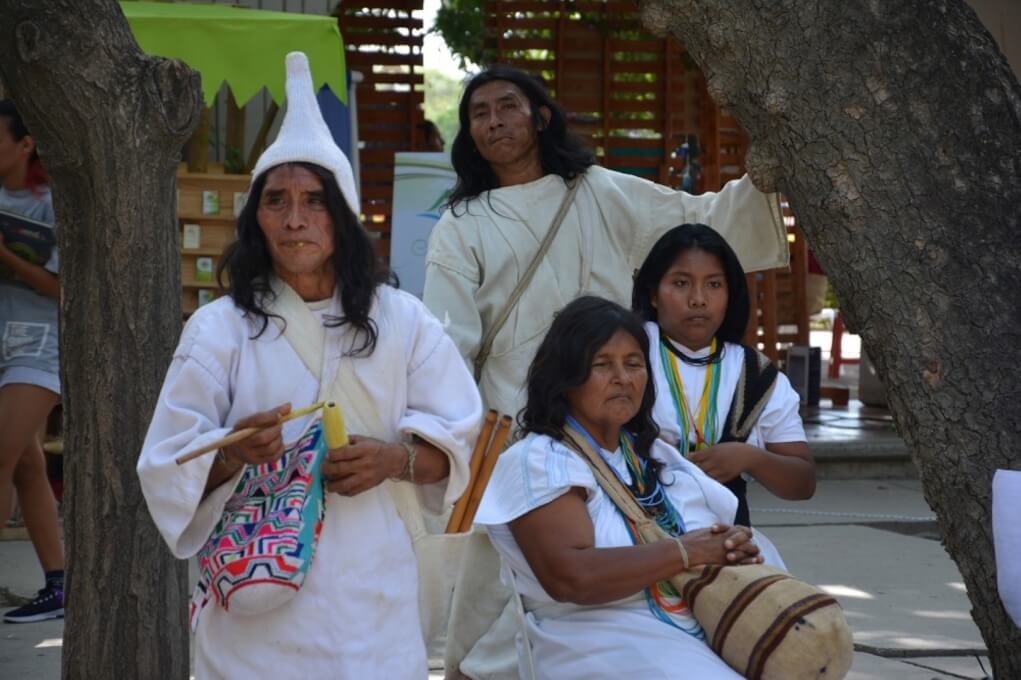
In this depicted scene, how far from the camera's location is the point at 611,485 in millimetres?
3330

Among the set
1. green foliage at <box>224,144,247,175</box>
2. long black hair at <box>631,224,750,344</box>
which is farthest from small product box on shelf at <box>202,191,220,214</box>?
long black hair at <box>631,224,750,344</box>

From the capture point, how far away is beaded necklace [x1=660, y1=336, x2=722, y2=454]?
12.4ft

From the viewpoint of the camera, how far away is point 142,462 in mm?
2750

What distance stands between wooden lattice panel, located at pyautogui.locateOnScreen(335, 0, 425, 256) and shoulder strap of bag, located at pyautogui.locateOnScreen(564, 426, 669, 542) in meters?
7.00

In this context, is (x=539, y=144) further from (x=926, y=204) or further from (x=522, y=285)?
(x=926, y=204)

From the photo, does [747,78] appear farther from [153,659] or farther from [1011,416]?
[153,659]

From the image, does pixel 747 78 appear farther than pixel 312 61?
No

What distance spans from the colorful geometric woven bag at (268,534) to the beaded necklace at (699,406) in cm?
122

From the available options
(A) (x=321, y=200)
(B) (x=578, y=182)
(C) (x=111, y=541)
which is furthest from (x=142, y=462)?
(B) (x=578, y=182)

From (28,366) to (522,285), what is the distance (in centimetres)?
199

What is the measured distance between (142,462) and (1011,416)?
1.88 metres

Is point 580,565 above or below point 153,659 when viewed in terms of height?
above

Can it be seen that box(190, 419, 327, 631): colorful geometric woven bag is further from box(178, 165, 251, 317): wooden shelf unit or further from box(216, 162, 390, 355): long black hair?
box(178, 165, 251, 317): wooden shelf unit

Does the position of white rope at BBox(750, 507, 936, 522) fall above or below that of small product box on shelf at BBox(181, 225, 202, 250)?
below
